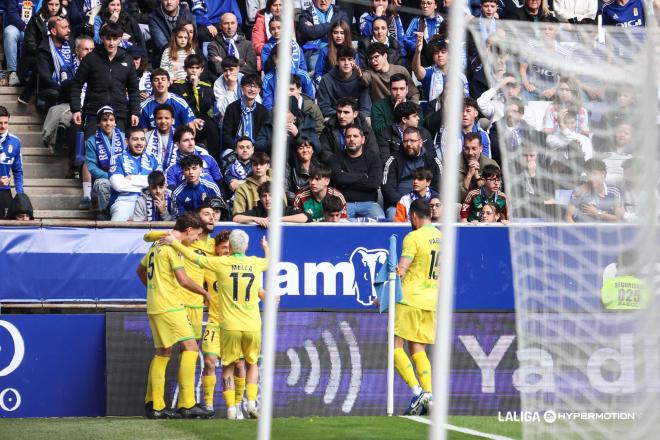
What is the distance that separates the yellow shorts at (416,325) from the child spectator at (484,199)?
1959mm

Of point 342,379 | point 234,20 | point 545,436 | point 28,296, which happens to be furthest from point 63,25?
point 545,436

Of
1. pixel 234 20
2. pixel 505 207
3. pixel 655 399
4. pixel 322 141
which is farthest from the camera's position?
pixel 234 20

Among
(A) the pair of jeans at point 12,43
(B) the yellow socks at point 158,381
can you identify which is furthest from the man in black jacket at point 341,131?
(A) the pair of jeans at point 12,43

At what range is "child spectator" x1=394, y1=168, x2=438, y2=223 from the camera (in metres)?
15.6

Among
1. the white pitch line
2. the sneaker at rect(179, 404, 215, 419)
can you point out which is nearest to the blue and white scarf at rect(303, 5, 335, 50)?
the sneaker at rect(179, 404, 215, 419)

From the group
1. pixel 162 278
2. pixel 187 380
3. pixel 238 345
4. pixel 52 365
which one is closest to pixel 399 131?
pixel 162 278

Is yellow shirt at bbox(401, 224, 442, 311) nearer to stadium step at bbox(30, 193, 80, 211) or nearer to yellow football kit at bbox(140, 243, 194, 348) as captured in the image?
yellow football kit at bbox(140, 243, 194, 348)

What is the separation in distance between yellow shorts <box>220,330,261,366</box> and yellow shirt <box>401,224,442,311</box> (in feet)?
5.48

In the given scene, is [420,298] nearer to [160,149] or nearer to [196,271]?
[196,271]

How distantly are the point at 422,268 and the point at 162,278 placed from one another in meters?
2.65

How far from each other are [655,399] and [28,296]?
8.51 m

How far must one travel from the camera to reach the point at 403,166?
16328 mm

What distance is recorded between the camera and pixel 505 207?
1574 cm

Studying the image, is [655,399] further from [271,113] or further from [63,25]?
[63,25]
